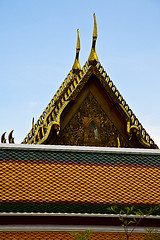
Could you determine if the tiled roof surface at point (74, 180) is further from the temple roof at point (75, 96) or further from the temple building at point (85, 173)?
the temple roof at point (75, 96)

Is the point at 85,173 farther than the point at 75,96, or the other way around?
the point at 75,96

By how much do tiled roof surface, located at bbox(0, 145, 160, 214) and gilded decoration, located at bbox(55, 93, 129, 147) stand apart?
70.5 inches

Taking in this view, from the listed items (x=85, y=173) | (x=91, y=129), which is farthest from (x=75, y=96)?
(x=85, y=173)

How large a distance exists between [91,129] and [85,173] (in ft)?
8.11

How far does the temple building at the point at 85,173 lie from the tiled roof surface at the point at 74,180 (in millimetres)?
13

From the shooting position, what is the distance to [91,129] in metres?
8.93

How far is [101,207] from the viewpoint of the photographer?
5.82 metres

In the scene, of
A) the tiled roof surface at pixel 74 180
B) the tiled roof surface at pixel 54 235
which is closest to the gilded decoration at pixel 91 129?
the tiled roof surface at pixel 74 180

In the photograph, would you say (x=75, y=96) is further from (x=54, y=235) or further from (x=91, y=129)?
(x=54, y=235)

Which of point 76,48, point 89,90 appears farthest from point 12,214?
point 76,48

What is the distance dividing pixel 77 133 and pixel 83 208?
3143 millimetres

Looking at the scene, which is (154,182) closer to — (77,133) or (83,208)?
(83,208)

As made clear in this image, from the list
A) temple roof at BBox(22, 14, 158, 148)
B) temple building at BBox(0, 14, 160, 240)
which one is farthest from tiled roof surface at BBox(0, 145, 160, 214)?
temple roof at BBox(22, 14, 158, 148)

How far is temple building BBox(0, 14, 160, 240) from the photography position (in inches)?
214
